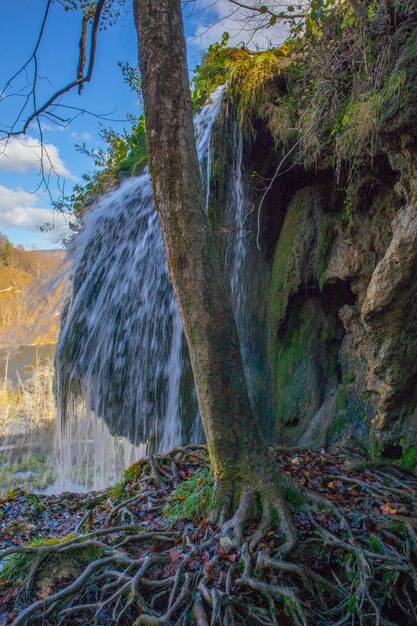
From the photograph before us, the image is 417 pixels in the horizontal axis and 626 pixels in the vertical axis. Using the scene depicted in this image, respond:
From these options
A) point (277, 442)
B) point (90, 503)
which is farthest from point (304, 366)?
point (90, 503)

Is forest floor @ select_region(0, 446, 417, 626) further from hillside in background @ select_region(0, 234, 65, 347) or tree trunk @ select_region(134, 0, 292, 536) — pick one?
hillside in background @ select_region(0, 234, 65, 347)

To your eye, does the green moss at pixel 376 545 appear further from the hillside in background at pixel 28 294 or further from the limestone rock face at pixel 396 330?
the hillside in background at pixel 28 294

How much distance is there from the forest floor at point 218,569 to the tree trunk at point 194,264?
296 millimetres

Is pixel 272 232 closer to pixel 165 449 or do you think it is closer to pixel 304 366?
pixel 304 366

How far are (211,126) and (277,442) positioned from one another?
4825 millimetres

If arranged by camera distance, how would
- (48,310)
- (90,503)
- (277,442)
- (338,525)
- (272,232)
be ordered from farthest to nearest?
(48,310) < (272,232) < (277,442) < (90,503) < (338,525)

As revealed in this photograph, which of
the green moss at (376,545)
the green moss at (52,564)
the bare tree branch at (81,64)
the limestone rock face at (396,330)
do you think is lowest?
the green moss at (52,564)

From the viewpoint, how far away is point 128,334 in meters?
6.93

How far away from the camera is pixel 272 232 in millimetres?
7090

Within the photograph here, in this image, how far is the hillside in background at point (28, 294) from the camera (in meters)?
7.96

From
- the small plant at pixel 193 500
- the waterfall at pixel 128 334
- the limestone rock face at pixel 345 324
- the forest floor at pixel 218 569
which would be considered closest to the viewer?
the forest floor at pixel 218 569

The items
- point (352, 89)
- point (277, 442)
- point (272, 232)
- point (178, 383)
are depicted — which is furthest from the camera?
point (272, 232)

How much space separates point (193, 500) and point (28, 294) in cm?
601

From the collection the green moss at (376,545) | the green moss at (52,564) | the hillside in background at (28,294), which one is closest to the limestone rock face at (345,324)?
the green moss at (376,545)
